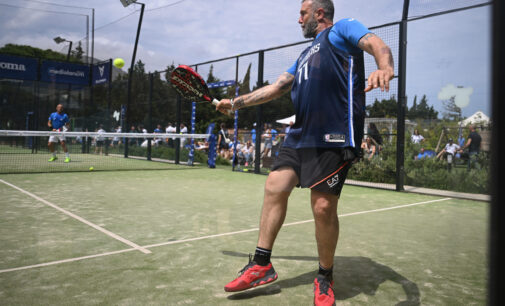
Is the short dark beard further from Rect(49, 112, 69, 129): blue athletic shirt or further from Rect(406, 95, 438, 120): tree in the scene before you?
Rect(406, 95, 438, 120): tree

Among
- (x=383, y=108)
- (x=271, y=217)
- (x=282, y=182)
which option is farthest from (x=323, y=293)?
(x=383, y=108)

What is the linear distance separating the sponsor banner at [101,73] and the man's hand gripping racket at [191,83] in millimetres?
15852

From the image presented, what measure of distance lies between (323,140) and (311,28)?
2.64 ft

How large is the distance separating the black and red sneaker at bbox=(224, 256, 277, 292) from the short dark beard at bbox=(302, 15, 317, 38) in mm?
1540

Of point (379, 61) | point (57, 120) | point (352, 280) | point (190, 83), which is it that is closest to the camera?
point (379, 61)

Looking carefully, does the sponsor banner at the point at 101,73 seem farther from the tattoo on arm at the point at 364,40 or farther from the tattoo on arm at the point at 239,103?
the tattoo on arm at the point at 364,40

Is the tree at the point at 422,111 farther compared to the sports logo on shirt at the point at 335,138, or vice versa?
the tree at the point at 422,111

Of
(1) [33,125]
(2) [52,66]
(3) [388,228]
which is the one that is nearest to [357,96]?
(3) [388,228]

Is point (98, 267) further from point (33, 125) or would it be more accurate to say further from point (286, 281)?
point (33, 125)

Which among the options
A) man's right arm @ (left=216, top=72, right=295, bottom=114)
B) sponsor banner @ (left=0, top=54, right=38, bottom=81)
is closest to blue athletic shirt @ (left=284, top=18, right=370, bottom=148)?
man's right arm @ (left=216, top=72, right=295, bottom=114)

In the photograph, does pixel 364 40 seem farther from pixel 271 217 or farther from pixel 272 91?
pixel 271 217

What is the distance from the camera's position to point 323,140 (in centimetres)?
228

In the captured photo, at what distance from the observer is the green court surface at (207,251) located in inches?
94.3

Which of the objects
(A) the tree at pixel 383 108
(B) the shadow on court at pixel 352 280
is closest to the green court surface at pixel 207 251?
(B) the shadow on court at pixel 352 280
